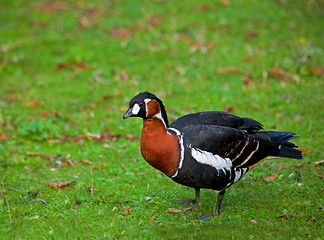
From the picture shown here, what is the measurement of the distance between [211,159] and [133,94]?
13.4ft

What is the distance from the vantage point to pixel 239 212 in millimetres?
5273

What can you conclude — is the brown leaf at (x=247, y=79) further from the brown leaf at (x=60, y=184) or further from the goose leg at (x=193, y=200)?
the brown leaf at (x=60, y=184)

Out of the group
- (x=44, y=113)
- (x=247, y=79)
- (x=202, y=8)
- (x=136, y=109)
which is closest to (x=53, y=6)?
(x=202, y=8)

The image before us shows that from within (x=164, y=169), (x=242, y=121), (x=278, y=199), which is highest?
(x=242, y=121)

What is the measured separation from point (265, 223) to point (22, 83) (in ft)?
20.9

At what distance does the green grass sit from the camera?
5.15m

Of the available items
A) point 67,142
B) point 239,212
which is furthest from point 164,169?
point 67,142

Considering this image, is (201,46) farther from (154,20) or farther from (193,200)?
(193,200)

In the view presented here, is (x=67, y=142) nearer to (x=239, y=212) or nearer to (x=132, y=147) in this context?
(x=132, y=147)

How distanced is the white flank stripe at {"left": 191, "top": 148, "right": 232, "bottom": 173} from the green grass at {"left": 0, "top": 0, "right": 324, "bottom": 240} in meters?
0.56

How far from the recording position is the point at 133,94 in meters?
8.91

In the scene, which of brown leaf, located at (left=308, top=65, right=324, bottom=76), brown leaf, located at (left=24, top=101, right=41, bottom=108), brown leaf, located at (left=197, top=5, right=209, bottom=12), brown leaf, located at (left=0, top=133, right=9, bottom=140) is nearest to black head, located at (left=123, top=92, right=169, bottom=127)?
brown leaf, located at (left=0, top=133, right=9, bottom=140)

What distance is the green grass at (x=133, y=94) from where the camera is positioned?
5152mm

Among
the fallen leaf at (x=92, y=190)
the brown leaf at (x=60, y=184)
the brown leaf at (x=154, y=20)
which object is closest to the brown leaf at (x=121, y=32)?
the brown leaf at (x=154, y=20)
